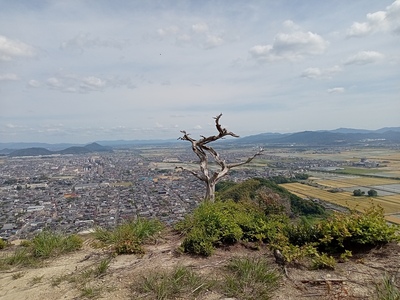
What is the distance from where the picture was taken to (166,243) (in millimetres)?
6273

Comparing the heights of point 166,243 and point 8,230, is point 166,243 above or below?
above

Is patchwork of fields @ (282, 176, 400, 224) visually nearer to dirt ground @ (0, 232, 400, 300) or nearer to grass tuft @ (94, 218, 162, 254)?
dirt ground @ (0, 232, 400, 300)

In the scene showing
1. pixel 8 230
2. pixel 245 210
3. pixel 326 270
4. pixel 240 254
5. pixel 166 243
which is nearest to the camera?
pixel 326 270

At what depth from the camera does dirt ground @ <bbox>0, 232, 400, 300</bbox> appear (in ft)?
12.6

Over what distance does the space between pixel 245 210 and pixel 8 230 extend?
14406 millimetres

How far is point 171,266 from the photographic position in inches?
191

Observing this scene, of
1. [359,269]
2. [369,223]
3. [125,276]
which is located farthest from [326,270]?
[125,276]

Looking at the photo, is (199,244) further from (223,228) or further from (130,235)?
(130,235)

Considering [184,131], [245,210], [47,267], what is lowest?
[47,267]

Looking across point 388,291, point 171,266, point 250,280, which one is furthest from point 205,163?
point 388,291

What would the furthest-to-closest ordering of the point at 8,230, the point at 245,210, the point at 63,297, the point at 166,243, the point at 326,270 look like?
the point at 8,230 → the point at 245,210 → the point at 166,243 → the point at 326,270 → the point at 63,297

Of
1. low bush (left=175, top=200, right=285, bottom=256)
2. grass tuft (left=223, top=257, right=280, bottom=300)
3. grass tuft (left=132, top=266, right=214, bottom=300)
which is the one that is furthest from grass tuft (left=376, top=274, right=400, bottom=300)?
low bush (left=175, top=200, right=285, bottom=256)

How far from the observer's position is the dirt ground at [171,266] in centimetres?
384

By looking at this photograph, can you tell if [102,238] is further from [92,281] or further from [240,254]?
[240,254]
